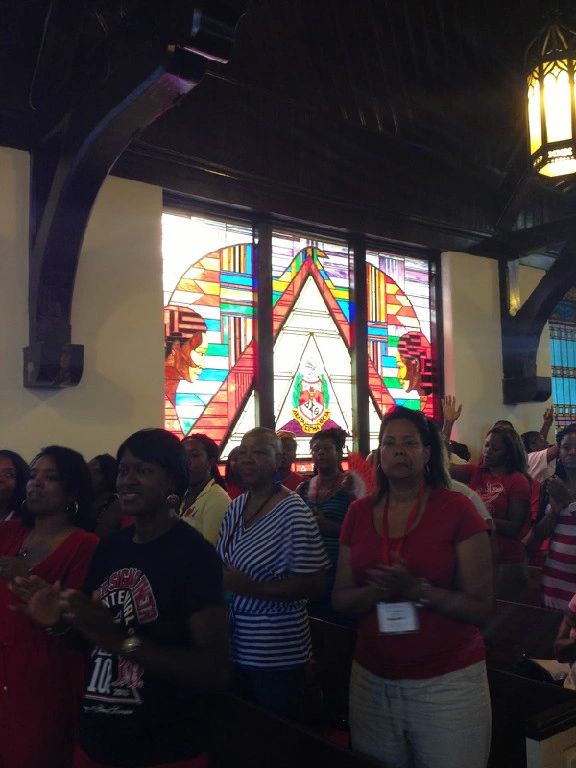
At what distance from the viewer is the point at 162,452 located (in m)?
1.60

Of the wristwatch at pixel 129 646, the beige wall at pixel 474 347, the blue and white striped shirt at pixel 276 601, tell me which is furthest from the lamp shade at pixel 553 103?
the beige wall at pixel 474 347

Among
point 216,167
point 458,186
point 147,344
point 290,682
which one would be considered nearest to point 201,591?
point 290,682

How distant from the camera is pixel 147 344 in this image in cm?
428

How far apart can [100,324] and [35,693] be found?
2.57 metres

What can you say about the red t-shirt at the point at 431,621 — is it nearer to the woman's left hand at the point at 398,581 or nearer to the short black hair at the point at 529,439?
the woman's left hand at the point at 398,581

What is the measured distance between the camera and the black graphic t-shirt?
142 centimetres

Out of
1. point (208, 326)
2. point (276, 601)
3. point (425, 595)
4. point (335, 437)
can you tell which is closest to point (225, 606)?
point (425, 595)

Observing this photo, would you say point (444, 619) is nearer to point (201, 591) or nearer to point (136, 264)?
point (201, 591)

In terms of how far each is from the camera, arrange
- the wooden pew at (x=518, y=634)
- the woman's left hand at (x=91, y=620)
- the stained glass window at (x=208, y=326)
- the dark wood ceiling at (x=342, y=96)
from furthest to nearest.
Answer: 1. the stained glass window at (x=208, y=326)
2. the dark wood ceiling at (x=342, y=96)
3. the wooden pew at (x=518, y=634)
4. the woman's left hand at (x=91, y=620)

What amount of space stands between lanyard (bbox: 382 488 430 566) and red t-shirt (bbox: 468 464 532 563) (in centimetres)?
157

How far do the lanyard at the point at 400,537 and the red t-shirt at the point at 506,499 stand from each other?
1.57 meters

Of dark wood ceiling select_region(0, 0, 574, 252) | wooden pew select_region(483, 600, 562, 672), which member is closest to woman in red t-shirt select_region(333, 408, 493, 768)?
wooden pew select_region(483, 600, 562, 672)

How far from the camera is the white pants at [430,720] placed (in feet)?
5.49

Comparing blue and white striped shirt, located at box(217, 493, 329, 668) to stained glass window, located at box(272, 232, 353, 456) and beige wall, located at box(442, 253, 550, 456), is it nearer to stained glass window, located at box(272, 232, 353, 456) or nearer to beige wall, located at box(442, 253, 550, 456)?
stained glass window, located at box(272, 232, 353, 456)
